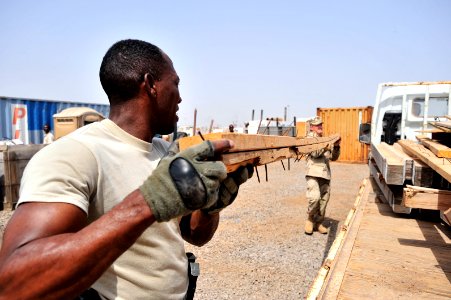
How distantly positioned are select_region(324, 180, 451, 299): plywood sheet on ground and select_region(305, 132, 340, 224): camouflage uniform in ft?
9.34

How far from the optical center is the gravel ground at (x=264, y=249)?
4.15 metres

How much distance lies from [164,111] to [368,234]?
2.12 m

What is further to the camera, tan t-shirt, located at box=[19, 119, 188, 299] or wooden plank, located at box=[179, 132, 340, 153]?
wooden plank, located at box=[179, 132, 340, 153]

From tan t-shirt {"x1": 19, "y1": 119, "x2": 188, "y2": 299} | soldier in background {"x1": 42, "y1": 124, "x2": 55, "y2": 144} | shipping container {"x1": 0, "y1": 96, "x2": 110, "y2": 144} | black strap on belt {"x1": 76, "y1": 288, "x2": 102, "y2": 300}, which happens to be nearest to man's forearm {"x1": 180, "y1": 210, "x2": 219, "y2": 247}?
tan t-shirt {"x1": 19, "y1": 119, "x2": 188, "y2": 299}

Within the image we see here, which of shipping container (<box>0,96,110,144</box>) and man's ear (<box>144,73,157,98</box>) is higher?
man's ear (<box>144,73,157,98</box>)

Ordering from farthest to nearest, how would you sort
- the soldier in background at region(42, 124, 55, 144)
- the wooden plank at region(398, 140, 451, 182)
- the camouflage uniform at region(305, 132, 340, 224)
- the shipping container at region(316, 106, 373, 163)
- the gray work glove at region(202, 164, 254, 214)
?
the shipping container at region(316, 106, 373, 163), the soldier in background at region(42, 124, 55, 144), the camouflage uniform at region(305, 132, 340, 224), the wooden plank at region(398, 140, 451, 182), the gray work glove at region(202, 164, 254, 214)

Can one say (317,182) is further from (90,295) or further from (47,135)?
(47,135)

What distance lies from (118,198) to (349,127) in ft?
53.8

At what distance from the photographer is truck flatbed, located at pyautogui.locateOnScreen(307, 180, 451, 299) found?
1.87m

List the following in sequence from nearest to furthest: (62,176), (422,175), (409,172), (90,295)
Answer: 1. (62,176)
2. (90,295)
3. (422,175)
4. (409,172)

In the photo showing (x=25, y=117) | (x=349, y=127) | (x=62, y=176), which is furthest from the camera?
(x=349, y=127)

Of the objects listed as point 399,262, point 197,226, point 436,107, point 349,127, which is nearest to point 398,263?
point 399,262

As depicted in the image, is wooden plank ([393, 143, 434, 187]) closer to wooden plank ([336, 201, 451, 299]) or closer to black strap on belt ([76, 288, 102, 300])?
wooden plank ([336, 201, 451, 299])

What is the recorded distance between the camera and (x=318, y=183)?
6.08 m
